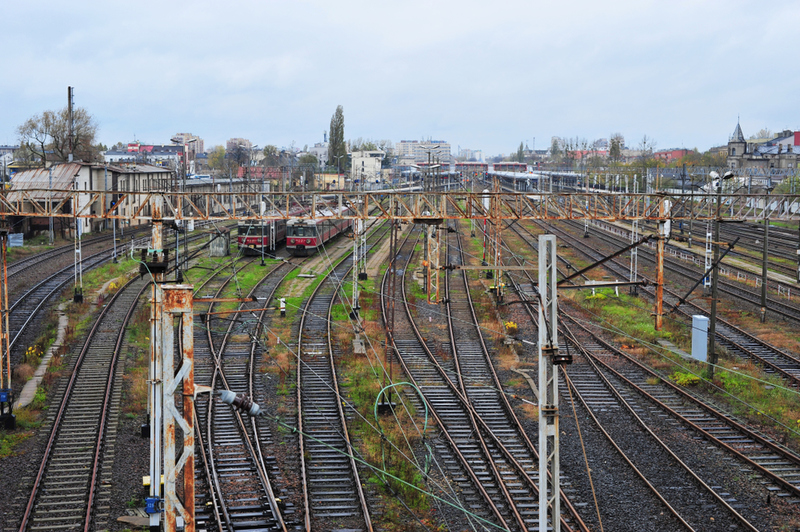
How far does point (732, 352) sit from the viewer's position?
72.8 ft

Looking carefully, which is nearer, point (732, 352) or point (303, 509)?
point (303, 509)

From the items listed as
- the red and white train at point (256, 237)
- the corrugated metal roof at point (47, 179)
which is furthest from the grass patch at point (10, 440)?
the corrugated metal roof at point (47, 179)

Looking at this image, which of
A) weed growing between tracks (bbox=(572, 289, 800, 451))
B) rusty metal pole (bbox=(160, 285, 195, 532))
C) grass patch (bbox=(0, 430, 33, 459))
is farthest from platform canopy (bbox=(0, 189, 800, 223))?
rusty metal pole (bbox=(160, 285, 195, 532))

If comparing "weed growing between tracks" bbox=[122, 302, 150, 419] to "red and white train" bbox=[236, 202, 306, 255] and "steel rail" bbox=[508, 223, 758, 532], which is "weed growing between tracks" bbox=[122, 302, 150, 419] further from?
"red and white train" bbox=[236, 202, 306, 255]

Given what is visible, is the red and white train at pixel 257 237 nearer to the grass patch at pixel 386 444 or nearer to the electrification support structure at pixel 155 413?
the grass patch at pixel 386 444

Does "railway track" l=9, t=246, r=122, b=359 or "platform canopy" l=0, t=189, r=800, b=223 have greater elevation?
"platform canopy" l=0, t=189, r=800, b=223

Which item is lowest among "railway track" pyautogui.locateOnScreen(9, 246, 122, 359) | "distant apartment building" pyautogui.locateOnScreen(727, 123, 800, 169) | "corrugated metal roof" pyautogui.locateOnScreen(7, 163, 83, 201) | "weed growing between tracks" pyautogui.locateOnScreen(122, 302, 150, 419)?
"weed growing between tracks" pyautogui.locateOnScreen(122, 302, 150, 419)

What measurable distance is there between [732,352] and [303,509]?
14.9m

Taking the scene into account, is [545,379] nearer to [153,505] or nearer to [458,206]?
[153,505]

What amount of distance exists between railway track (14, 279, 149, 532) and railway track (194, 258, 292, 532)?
194cm

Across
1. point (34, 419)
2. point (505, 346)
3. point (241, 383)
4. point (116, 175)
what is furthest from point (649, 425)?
point (116, 175)

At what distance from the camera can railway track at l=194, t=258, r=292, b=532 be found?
12.2 metres

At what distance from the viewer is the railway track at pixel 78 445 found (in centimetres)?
1233

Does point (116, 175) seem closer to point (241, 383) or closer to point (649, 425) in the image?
point (241, 383)
